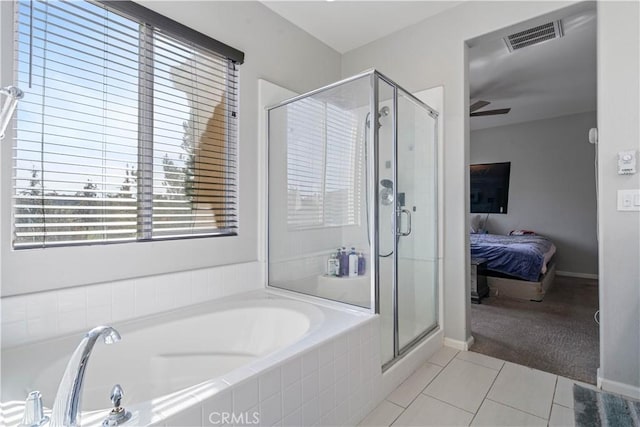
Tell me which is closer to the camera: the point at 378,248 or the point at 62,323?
the point at 62,323

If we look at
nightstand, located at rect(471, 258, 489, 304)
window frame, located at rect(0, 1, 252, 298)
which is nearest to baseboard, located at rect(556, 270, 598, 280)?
nightstand, located at rect(471, 258, 489, 304)

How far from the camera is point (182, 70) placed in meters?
1.96

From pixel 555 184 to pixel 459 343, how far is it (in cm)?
421

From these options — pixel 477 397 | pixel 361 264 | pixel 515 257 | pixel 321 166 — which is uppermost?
pixel 321 166

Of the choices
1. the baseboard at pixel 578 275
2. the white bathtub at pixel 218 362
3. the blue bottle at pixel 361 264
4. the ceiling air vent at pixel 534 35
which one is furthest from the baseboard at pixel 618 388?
the baseboard at pixel 578 275

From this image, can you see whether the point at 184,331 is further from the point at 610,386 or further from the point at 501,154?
the point at 501,154

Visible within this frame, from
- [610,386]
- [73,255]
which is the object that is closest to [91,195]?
[73,255]

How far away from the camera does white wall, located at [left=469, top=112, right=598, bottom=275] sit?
4945 millimetres

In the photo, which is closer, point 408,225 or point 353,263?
point 408,225

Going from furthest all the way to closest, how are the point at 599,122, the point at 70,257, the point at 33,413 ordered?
1. the point at 599,122
2. the point at 70,257
3. the point at 33,413

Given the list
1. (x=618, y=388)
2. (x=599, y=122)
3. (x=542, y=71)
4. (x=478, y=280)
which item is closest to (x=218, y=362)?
(x=618, y=388)

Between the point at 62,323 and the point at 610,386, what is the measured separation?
296cm

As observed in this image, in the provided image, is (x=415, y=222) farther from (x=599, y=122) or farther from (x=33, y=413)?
(x=33, y=413)

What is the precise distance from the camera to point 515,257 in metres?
3.76
